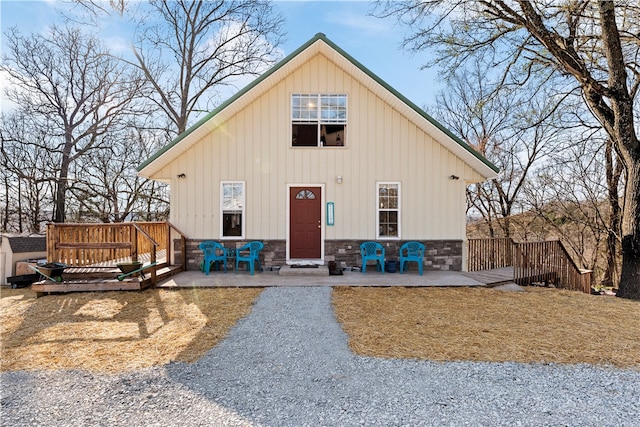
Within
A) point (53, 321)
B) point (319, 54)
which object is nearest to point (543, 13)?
point (319, 54)

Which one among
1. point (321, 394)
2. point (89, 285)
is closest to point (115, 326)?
point (89, 285)

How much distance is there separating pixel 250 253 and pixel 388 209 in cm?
403

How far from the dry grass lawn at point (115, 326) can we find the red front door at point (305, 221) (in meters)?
2.37

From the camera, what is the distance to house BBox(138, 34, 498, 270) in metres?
8.84

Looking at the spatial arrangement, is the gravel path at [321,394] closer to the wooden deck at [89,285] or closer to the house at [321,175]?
the wooden deck at [89,285]

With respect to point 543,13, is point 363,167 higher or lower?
lower

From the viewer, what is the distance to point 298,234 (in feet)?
29.5

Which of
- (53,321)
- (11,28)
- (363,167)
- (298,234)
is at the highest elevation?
(11,28)

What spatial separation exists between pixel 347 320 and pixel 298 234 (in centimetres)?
422

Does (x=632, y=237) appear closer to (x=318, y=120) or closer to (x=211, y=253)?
(x=318, y=120)

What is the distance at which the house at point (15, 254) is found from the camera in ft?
29.1

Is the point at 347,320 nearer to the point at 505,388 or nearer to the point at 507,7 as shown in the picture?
the point at 505,388

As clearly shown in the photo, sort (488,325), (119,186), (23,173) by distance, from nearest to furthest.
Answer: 1. (488,325)
2. (23,173)
3. (119,186)

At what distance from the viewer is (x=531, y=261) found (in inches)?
381
